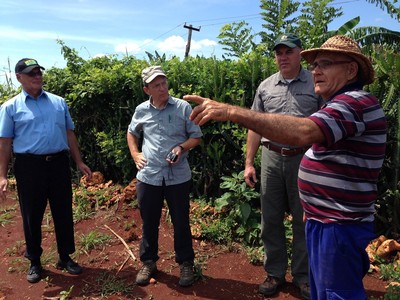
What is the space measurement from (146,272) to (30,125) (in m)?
1.81

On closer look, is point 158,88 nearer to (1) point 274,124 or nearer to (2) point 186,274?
(2) point 186,274

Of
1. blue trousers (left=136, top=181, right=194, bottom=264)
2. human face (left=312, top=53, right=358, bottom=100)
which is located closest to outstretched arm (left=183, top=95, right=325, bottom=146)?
human face (left=312, top=53, right=358, bottom=100)

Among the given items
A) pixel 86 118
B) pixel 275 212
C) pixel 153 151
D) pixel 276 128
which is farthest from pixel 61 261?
pixel 276 128

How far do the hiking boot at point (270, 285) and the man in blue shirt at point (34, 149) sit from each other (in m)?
1.92

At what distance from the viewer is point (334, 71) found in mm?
1997

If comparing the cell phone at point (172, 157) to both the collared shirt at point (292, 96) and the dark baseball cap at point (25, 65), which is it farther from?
the dark baseball cap at point (25, 65)

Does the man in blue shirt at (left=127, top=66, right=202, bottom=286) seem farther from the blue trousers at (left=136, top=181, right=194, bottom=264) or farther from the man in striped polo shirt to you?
the man in striped polo shirt

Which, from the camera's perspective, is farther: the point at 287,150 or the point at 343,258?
the point at 287,150

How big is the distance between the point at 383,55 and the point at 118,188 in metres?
4.07

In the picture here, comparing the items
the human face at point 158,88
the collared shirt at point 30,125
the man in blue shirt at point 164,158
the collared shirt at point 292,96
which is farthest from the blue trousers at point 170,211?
the collared shirt at point 292,96

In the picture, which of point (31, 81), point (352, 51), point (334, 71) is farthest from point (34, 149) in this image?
point (352, 51)

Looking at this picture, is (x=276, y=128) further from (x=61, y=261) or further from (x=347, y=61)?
(x=61, y=261)

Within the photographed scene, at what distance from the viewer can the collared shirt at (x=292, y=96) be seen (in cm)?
313

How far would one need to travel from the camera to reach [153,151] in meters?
3.55
